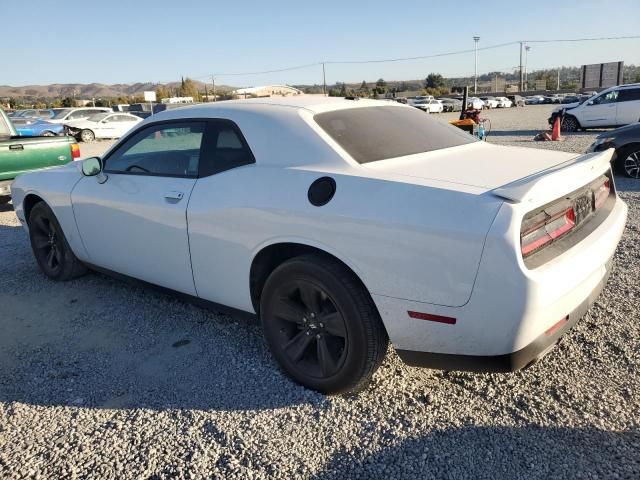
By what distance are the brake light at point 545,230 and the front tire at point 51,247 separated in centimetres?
391

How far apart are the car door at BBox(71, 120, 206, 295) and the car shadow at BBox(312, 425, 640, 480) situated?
1.70 metres

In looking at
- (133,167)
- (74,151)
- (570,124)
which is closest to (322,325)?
(133,167)

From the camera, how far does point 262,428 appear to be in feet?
8.70

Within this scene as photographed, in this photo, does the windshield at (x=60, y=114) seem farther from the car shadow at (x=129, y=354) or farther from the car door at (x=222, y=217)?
the car door at (x=222, y=217)

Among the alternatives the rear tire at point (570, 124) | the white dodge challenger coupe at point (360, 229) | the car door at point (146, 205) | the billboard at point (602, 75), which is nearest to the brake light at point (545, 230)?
the white dodge challenger coupe at point (360, 229)

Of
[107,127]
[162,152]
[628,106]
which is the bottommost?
[628,106]

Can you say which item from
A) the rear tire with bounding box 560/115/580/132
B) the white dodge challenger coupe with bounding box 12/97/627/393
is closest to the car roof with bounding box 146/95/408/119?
the white dodge challenger coupe with bounding box 12/97/627/393

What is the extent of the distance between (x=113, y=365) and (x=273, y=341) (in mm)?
1093

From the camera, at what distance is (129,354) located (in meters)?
3.49

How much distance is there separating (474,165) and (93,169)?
9.25ft

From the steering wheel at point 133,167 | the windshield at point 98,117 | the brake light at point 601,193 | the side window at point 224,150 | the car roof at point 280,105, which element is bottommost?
the windshield at point 98,117

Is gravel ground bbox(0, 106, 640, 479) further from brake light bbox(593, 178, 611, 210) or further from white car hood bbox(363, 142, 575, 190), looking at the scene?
white car hood bbox(363, 142, 575, 190)

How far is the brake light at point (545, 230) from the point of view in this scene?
2.30m

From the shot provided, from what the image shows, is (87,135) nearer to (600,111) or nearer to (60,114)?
(60,114)
